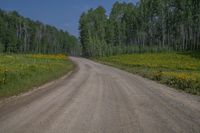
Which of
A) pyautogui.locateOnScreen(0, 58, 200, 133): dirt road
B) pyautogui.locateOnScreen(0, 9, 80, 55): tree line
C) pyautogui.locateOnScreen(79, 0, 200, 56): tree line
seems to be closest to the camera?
pyautogui.locateOnScreen(0, 58, 200, 133): dirt road

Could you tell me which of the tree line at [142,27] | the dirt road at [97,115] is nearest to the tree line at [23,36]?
the tree line at [142,27]

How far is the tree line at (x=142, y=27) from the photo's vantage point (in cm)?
9975

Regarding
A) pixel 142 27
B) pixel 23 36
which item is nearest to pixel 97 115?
pixel 142 27

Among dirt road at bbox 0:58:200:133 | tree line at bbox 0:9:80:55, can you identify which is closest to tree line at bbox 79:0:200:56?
tree line at bbox 0:9:80:55

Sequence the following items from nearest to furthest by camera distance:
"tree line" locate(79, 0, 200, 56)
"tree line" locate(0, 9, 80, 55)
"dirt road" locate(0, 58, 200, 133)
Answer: "dirt road" locate(0, 58, 200, 133) < "tree line" locate(79, 0, 200, 56) < "tree line" locate(0, 9, 80, 55)

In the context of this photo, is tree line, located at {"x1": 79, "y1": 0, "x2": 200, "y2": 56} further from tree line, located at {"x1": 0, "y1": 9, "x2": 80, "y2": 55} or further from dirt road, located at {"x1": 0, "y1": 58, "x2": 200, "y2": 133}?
dirt road, located at {"x1": 0, "y1": 58, "x2": 200, "y2": 133}

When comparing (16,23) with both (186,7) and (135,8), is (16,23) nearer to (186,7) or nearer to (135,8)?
(135,8)

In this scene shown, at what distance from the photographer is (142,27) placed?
4407 inches

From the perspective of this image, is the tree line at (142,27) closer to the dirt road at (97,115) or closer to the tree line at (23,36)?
the tree line at (23,36)

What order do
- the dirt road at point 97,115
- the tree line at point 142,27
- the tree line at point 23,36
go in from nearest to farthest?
the dirt road at point 97,115, the tree line at point 142,27, the tree line at point 23,36

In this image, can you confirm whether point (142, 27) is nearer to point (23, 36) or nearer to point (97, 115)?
point (23, 36)

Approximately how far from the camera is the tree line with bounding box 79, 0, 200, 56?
3927 inches

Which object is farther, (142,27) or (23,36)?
(23,36)

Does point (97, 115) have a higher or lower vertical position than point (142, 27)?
lower
